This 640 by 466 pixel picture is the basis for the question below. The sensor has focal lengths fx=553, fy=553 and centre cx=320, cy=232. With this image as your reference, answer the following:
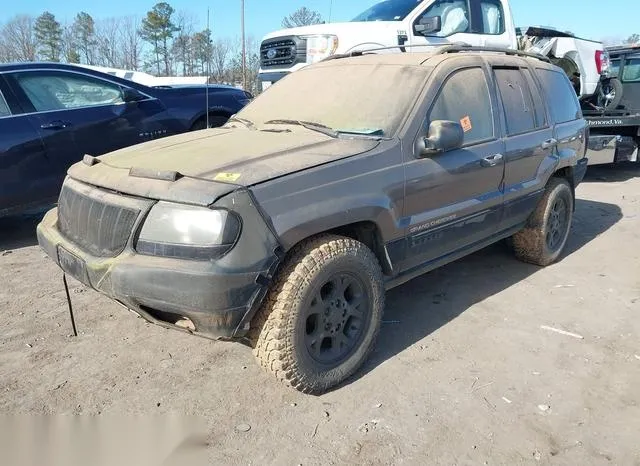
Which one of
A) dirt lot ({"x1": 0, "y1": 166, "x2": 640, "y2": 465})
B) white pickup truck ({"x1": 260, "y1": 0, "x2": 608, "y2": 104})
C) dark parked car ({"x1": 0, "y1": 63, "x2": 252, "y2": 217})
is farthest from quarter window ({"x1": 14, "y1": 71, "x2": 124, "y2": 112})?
white pickup truck ({"x1": 260, "y1": 0, "x2": 608, "y2": 104})

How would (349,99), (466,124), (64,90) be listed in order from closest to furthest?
(349,99), (466,124), (64,90)

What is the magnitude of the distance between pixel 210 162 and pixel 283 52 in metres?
5.80

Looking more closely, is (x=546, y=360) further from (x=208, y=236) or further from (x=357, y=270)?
(x=208, y=236)

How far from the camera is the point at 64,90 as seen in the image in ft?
18.4

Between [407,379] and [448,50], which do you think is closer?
[407,379]

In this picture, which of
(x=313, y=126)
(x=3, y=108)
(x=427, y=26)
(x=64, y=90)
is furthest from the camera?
(x=427, y=26)

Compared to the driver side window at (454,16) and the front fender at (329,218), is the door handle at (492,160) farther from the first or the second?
the driver side window at (454,16)

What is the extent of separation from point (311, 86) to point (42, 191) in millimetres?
2980

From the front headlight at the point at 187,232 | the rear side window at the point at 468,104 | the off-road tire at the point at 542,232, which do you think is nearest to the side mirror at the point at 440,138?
the rear side window at the point at 468,104

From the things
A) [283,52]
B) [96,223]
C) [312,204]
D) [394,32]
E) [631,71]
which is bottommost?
[96,223]

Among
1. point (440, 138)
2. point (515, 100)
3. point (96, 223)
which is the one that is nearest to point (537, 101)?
point (515, 100)

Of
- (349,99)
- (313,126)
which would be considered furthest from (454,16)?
(313,126)

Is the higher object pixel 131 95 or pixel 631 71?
pixel 631 71

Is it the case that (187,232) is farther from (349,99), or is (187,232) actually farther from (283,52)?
(283,52)
